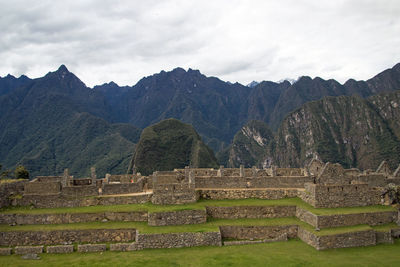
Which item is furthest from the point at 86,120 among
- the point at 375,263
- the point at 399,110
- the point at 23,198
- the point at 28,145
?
the point at 375,263

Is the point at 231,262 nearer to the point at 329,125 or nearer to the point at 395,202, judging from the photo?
the point at 395,202

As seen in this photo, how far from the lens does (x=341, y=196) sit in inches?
858

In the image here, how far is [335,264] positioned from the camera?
16.0 metres

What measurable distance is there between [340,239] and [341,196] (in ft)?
12.6

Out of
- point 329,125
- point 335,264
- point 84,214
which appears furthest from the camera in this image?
point 329,125

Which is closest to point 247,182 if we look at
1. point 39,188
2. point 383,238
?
point 383,238

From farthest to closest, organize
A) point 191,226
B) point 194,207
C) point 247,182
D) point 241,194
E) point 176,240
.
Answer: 1. point 247,182
2. point 241,194
3. point 194,207
4. point 191,226
5. point 176,240

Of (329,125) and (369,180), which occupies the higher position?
(329,125)

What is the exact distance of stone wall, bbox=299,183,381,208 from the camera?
2155cm

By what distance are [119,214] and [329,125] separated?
18699cm

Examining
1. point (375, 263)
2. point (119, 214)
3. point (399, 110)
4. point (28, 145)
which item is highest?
point (399, 110)

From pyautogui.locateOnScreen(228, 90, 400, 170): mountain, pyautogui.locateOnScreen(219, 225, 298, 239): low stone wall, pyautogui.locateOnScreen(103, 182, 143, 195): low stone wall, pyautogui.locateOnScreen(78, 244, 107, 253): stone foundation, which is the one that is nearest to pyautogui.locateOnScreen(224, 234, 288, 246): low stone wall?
pyautogui.locateOnScreen(219, 225, 298, 239): low stone wall

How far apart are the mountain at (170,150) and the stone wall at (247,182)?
84395mm

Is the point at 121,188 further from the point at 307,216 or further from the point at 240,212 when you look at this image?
the point at 307,216
